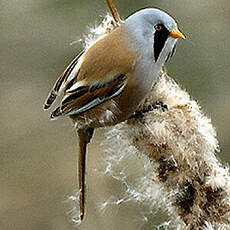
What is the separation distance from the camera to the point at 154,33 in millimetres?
1924

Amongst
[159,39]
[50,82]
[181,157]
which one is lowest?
[50,82]

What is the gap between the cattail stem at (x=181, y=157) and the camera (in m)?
1.96

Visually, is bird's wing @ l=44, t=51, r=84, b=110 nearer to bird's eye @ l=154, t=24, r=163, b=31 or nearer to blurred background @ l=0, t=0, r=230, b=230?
bird's eye @ l=154, t=24, r=163, b=31

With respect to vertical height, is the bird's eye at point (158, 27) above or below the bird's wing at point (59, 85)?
above

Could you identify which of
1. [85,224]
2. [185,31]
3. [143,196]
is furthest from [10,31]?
[143,196]

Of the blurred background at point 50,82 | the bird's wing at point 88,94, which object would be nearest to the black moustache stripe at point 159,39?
the bird's wing at point 88,94

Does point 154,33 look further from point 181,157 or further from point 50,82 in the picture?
point 50,82

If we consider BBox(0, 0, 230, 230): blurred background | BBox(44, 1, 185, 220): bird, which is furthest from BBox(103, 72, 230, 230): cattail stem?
BBox(0, 0, 230, 230): blurred background

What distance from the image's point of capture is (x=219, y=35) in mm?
4699

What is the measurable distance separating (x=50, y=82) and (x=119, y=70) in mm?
2779

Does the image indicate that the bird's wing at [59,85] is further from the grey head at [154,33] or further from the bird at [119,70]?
the grey head at [154,33]

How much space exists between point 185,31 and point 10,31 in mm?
1460

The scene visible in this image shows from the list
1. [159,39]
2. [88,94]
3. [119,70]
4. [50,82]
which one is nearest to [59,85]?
[88,94]

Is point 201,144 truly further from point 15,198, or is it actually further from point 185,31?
point 185,31
